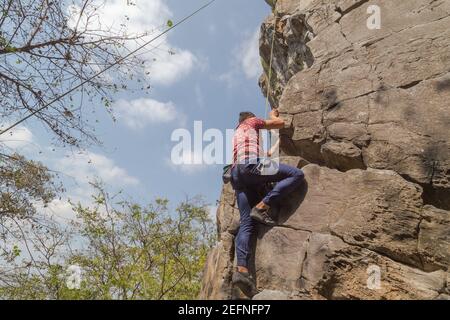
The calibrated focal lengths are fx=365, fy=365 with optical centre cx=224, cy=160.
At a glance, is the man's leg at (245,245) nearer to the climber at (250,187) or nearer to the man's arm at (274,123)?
the climber at (250,187)

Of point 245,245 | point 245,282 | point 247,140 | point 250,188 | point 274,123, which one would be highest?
point 274,123

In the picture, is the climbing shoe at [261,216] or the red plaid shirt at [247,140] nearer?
the climbing shoe at [261,216]

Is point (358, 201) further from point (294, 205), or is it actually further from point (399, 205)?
point (294, 205)

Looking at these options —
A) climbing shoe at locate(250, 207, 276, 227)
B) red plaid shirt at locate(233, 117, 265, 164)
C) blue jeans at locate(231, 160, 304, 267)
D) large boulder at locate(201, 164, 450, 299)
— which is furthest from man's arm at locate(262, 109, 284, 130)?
climbing shoe at locate(250, 207, 276, 227)

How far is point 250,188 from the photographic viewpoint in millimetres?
5539

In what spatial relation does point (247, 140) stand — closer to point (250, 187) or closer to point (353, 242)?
point (250, 187)

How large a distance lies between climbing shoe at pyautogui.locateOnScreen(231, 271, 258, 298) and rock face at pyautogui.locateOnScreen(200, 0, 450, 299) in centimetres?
16

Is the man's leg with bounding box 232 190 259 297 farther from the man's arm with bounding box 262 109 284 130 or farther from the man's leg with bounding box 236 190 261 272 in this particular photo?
the man's arm with bounding box 262 109 284 130

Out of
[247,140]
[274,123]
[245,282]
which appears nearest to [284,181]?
[247,140]

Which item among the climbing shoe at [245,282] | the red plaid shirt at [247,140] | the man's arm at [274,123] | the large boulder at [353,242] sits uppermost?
the man's arm at [274,123]

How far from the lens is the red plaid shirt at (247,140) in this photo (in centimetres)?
537

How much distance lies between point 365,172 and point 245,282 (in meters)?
2.20

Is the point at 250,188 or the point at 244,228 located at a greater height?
the point at 250,188

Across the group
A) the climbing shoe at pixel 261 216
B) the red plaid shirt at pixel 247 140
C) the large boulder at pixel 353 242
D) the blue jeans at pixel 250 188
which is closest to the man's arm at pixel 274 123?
the red plaid shirt at pixel 247 140
